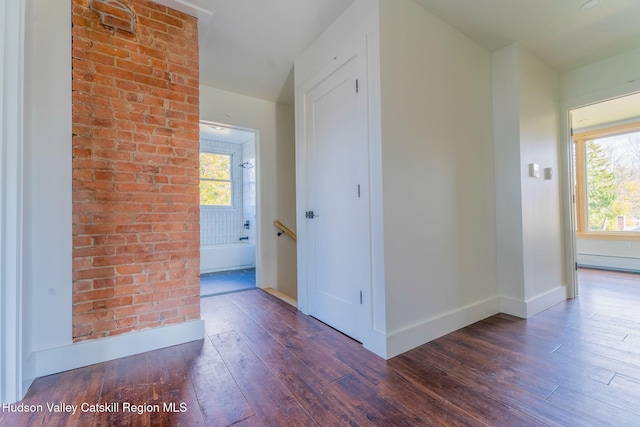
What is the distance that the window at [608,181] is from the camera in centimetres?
436

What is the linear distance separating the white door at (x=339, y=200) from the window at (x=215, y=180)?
3.65 metres

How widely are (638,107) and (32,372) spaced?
275 inches

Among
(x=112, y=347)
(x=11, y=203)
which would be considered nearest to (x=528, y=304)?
(x=112, y=347)

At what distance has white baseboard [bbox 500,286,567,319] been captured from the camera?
8.00 feet

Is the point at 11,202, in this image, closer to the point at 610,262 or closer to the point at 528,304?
the point at 528,304

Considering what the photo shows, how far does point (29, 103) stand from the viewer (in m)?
1.61

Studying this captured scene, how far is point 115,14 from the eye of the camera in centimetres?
186

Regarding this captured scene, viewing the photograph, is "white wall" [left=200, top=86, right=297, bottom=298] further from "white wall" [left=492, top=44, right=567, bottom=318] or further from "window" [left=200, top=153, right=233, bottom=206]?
"white wall" [left=492, top=44, right=567, bottom=318]

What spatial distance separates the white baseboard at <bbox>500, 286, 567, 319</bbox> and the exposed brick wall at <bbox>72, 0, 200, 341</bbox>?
2.73 meters

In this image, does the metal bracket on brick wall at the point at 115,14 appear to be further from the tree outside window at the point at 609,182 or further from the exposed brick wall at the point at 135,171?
the tree outside window at the point at 609,182

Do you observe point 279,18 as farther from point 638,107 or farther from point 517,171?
point 638,107

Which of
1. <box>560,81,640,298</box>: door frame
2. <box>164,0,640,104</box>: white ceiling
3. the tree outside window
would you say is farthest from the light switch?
the tree outside window

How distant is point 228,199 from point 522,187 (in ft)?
16.5

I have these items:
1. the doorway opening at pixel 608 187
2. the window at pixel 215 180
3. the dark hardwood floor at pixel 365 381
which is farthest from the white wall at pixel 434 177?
the window at pixel 215 180
